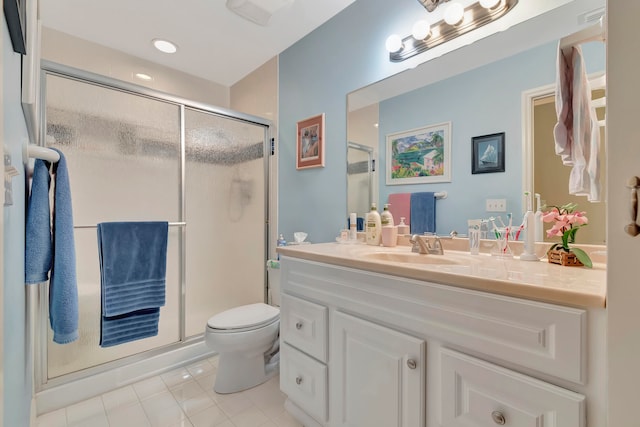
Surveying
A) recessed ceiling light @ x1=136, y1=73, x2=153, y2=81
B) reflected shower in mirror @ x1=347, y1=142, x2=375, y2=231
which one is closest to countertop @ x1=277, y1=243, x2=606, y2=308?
reflected shower in mirror @ x1=347, y1=142, x2=375, y2=231

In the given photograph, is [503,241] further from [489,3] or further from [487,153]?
[489,3]

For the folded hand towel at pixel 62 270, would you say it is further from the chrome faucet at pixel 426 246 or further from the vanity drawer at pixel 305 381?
the chrome faucet at pixel 426 246

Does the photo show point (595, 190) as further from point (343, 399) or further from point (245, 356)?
point (245, 356)

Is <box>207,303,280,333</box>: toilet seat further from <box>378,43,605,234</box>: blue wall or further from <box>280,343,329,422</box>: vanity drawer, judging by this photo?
<box>378,43,605,234</box>: blue wall

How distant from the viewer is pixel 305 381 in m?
1.27

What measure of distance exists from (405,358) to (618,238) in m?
0.64

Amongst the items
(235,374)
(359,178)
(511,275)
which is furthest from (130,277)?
(511,275)

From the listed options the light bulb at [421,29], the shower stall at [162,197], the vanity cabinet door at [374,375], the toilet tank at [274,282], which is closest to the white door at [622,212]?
the vanity cabinet door at [374,375]

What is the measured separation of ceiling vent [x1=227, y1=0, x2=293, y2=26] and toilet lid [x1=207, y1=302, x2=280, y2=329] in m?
1.76

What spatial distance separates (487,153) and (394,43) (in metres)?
0.75

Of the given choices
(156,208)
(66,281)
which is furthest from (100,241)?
(66,281)

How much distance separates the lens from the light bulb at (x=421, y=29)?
1.35 metres

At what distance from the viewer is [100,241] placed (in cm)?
148

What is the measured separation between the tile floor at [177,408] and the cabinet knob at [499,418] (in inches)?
38.3
